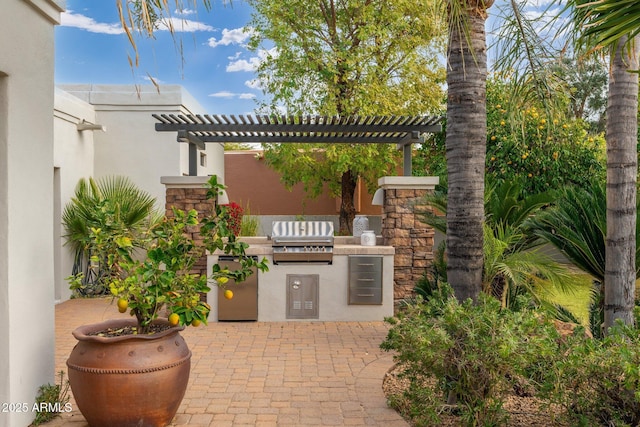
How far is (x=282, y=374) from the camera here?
5.60 meters

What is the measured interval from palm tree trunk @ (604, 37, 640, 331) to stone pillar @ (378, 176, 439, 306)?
156 inches

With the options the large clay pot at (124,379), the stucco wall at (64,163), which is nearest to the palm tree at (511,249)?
the large clay pot at (124,379)

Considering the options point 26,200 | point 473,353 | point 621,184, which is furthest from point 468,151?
point 26,200

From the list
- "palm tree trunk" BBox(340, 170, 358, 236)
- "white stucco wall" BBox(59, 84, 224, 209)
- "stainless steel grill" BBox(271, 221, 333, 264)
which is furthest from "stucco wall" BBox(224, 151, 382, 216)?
"stainless steel grill" BBox(271, 221, 333, 264)

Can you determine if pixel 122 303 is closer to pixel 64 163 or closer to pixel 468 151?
pixel 468 151

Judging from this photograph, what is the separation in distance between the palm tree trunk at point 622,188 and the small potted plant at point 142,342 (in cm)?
314

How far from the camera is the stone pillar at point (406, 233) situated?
339 inches

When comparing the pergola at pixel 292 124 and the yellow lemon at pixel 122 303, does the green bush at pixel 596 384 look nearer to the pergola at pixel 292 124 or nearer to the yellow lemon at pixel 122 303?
the yellow lemon at pixel 122 303

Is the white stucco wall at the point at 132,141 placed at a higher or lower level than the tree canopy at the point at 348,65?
lower

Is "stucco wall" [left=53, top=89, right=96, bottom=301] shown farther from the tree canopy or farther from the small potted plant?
the small potted plant

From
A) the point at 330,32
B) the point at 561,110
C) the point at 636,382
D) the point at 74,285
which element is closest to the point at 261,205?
the point at 330,32

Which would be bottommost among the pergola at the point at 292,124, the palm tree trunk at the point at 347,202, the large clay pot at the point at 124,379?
the large clay pot at the point at 124,379

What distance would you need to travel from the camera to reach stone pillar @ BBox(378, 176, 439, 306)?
8.61 m

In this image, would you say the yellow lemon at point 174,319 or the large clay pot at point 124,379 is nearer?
the large clay pot at point 124,379
